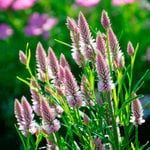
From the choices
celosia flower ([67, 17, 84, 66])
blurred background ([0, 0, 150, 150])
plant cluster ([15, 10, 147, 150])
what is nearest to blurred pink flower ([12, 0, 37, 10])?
blurred background ([0, 0, 150, 150])

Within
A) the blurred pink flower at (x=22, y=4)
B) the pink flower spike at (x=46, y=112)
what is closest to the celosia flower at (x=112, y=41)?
the pink flower spike at (x=46, y=112)

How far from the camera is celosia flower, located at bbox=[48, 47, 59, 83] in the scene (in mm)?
1572

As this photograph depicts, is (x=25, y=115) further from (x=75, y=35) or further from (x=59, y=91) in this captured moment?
(x=75, y=35)

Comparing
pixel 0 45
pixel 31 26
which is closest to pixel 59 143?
Result: pixel 31 26

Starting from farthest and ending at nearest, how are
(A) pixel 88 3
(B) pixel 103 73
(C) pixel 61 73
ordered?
1. (A) pixel 88 3
2. (C) pixel 61 73
3. (B) pixel 103 73

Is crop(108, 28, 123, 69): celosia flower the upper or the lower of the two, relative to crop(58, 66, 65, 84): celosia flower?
upper

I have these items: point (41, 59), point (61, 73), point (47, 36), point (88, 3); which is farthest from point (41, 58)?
point (47, 36)

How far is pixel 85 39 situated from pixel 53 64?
20 centimetres

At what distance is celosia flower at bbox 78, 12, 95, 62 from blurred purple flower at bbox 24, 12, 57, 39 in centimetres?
283

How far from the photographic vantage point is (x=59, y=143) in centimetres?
167

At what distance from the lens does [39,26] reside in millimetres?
4457

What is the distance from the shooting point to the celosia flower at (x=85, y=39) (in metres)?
1.46

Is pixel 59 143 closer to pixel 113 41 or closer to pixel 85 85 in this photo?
pixel 85 85

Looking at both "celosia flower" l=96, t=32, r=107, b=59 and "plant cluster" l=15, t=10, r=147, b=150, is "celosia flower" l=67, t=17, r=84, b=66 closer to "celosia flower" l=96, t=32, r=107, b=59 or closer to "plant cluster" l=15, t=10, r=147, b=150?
"plant cluster" l=15, t=10, r=147, b=150
